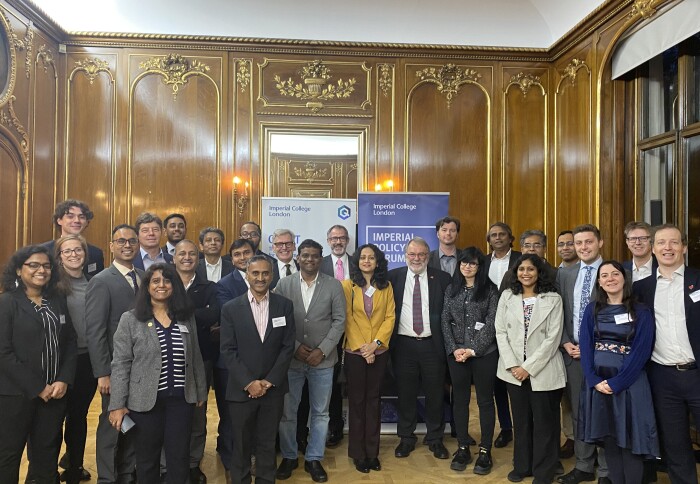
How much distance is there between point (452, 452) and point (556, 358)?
114 cm

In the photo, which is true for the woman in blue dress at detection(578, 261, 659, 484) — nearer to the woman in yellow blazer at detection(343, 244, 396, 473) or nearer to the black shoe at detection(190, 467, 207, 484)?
the woman in yellow blazer at detection(343, 244, 396, 473)

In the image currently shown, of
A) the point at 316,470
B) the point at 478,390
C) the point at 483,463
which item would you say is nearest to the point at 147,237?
the point at 316,470

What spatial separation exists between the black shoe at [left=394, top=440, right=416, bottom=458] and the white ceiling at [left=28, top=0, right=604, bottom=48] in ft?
15.4

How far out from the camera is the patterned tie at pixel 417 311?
3701 mm

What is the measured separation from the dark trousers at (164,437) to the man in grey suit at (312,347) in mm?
788

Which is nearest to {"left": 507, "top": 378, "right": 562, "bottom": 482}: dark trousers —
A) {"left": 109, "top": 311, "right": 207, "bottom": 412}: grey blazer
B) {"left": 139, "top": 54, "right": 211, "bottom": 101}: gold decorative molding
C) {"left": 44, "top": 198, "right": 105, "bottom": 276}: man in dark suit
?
{"left": 109, "top": 311, "right": 207, "bottom": 412}: grey blazer

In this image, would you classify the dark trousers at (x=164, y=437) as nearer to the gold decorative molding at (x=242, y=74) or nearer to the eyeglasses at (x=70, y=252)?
the eyeglasses at (x=70, y=252)

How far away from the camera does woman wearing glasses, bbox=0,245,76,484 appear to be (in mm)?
2619

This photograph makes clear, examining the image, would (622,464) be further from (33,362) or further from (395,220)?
(33,362)

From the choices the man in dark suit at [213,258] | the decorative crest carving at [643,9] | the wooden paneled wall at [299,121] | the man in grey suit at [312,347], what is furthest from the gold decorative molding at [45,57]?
the decorative crest carving at [643,9]

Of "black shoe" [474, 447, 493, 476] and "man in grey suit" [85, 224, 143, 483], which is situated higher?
"man in grey suit" [85, 224, 143, 483]

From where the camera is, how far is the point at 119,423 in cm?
267

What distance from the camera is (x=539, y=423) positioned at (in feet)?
10.6

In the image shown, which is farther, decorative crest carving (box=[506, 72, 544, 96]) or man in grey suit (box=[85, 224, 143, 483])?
decorative crest carving (box=[506, 72, 544, 96])
